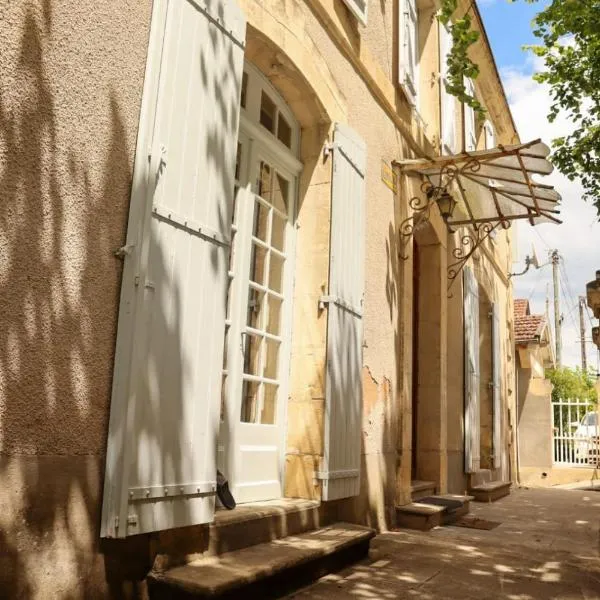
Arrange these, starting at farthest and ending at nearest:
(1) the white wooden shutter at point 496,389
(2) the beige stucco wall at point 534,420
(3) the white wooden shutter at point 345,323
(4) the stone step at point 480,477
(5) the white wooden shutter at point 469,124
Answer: (2) the beige stucco wall at point 534,420 < (1) the white wooden shutter at point 496,389 < (5) the white wooden shutter at point 469,124 < (4) the stone step at point 480,477 < (3) the white wooden shutter at point 345,323

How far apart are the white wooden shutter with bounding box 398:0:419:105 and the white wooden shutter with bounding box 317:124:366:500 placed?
1765mm

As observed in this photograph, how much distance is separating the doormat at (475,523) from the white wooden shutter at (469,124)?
5.40 metres

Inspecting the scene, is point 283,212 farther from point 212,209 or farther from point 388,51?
point 388,51

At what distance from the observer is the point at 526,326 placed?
1544 centimetres

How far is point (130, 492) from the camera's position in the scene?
2.72m

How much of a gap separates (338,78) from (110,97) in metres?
2.77

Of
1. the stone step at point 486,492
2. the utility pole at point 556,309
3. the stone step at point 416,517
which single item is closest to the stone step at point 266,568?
the stone step at point 416,517

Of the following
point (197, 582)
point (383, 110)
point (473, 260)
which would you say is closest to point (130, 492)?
point (197, 582)

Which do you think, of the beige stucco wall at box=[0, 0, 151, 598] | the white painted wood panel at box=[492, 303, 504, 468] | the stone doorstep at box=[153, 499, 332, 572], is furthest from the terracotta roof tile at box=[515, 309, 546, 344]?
the beige stucco wall at box=[0, 0, 151, 598]

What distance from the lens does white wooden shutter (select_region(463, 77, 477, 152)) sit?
32.3 ft

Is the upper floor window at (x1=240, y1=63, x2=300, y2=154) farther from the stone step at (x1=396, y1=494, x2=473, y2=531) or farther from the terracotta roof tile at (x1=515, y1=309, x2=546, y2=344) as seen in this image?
the terracotta roof tile at (x1=515, y1=309, x2=546, y2=344)

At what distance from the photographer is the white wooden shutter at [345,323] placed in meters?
4.61

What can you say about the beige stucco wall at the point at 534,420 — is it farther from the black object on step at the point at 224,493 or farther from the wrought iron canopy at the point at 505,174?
the black object on step at the point at 224,493

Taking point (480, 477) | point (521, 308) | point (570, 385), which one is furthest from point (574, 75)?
point (570, 385)
